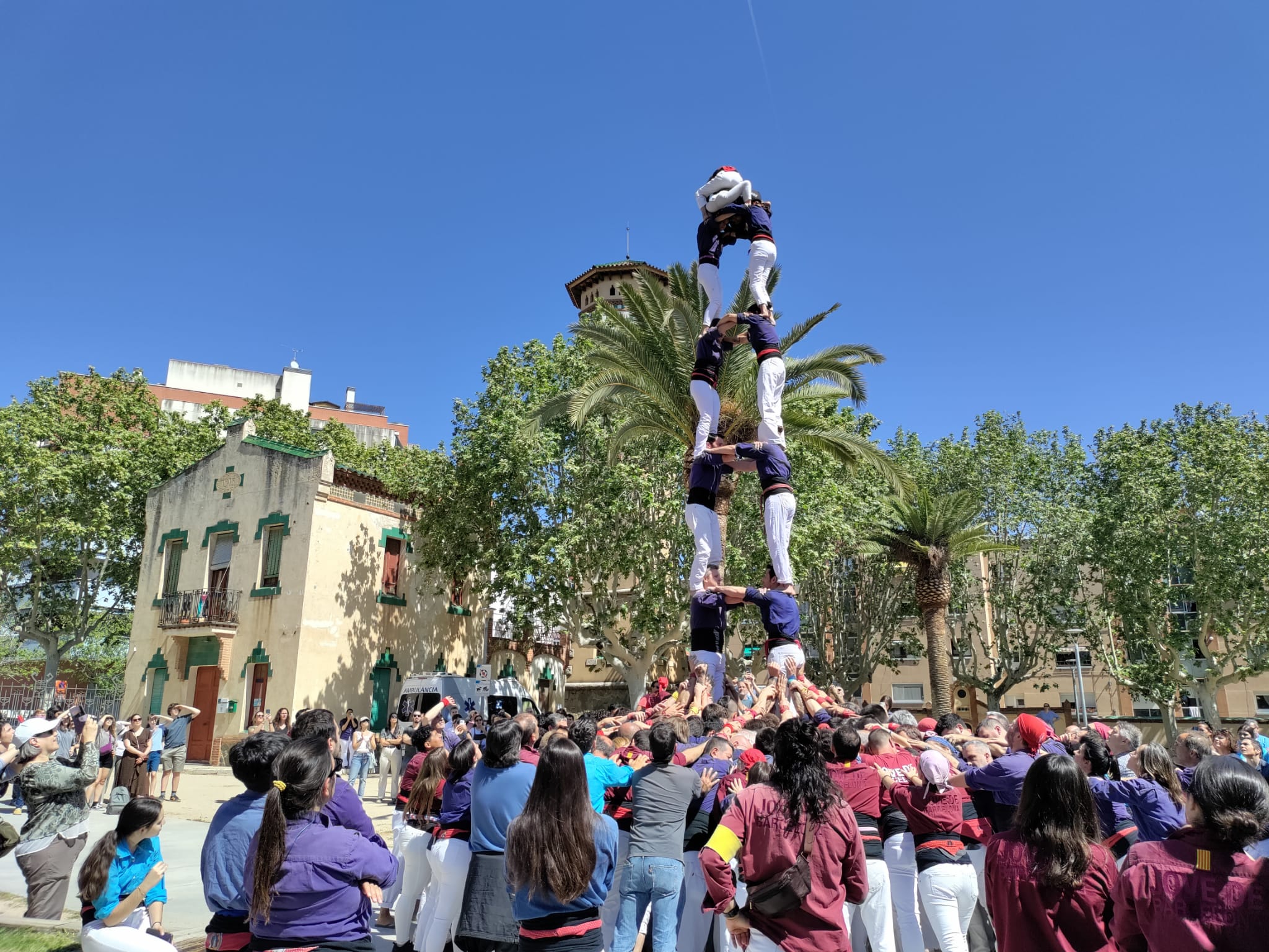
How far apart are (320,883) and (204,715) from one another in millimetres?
25405

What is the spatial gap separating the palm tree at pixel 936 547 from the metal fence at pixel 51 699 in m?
24.5

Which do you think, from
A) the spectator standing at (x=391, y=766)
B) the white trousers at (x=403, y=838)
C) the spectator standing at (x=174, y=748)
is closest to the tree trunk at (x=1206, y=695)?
the spectator standing at (x=391, y=766)

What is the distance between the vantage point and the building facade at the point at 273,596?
25344 millimetres

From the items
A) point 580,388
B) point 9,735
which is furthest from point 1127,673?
point 9,735

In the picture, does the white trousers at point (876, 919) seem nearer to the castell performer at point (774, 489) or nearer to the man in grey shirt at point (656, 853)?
the man in grey shirt at point (656, 853)

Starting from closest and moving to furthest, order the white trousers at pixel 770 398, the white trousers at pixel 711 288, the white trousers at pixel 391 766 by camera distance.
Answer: the white trousers at pixel 770 398
the white trousers at pixel 711 288
the white trousers at pixel 391 766

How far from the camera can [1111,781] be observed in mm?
5422

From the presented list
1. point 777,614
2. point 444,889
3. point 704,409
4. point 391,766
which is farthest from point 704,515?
point 391,766

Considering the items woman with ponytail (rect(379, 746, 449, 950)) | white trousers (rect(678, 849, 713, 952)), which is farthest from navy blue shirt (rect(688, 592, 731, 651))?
white trousers (rect(678, 849, 713, 952))

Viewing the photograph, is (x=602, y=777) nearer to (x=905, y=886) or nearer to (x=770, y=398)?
(x=905, y=886)

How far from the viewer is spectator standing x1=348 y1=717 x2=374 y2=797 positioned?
17.8 m

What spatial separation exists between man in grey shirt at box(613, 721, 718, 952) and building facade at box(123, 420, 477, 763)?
67.6ft

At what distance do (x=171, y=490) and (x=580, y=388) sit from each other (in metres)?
17.6

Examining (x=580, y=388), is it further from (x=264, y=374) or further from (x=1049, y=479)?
(x=264, y=374)
